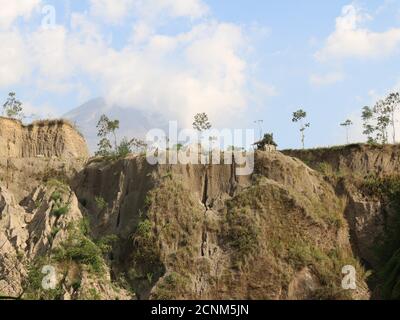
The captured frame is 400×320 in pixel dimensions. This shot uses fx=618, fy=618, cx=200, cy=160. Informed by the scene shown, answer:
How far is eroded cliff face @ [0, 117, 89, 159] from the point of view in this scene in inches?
1462

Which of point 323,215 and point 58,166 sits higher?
point 58,166

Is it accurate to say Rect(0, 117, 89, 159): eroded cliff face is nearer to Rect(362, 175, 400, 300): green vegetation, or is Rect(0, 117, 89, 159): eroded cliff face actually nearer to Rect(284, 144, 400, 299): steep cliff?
Rect(284, 144, 400, 299): steep cliff

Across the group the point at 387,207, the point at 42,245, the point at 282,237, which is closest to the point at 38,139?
the point at 42,245

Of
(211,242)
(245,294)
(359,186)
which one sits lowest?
(245,294)

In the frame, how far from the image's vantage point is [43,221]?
94.2ft

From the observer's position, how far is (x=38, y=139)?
37.8 meters

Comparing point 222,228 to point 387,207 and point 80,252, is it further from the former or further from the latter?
point 387,207

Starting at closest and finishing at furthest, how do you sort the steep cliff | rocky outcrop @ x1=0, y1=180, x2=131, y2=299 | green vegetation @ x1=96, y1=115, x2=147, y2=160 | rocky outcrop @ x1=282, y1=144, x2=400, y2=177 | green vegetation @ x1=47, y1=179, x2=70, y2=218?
rocky outcrop @ x1=0, y1=180, x2=131, y2=299 → green vegetation @ x1=47, y1=179, x2=70, y2=218 → the steep cliff → rocky outcrop @ x1=282, y1=144, x2=400, y2=177 → green vegetation @ x1=96, y1=115, x2=147, y2=160

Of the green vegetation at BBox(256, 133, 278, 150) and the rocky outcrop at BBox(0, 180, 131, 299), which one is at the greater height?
the green vegetation at BBox(256, 133, 278, 150)

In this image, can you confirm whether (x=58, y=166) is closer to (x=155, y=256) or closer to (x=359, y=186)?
(x=155, y=256)

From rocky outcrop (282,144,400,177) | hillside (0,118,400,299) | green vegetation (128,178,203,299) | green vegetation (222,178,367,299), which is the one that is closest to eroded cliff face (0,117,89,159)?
hillside (0,118,400,299)

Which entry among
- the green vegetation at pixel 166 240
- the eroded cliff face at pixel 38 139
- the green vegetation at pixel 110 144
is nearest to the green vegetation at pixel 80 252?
the green vegetation at pixel 166 240

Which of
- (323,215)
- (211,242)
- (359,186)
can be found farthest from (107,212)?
(359,186)
